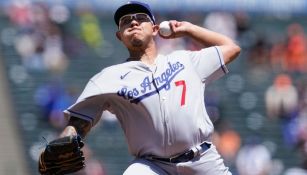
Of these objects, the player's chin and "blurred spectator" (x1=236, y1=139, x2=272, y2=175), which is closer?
the player's chin

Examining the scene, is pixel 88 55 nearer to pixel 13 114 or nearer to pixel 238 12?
pixel 13 114

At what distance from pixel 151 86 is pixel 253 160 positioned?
6937 mm

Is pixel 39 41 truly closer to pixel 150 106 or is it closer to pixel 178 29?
pixel 178 29

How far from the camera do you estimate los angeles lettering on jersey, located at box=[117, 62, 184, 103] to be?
14.3 ft

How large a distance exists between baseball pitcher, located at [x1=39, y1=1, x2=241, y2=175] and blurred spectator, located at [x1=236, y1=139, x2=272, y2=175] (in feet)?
Result: 21.8

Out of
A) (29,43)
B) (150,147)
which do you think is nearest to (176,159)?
(150,147)

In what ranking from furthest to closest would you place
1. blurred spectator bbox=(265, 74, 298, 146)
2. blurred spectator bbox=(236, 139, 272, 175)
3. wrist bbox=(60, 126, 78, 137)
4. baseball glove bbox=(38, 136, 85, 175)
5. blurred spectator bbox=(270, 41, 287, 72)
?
blurred spectator bbox=(270, 41, 287, 72) → blurred spectator bbox=(265, 74, 298, 146) → blurred spectator bbox=(236, 139, 272, 175) → wrist bbox=(60, 126, 78, 137) → baseball glove bbox=(38, 136, 85, 175)

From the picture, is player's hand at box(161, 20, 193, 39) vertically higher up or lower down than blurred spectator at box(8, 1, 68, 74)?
lower down

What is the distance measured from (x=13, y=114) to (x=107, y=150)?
4.81 ft

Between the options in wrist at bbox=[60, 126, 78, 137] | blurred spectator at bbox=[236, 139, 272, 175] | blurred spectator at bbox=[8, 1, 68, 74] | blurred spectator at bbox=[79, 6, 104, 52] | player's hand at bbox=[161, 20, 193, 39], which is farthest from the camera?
blurred spectator at bbox=[79, 6, 104, 52]

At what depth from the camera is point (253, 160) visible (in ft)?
36.7

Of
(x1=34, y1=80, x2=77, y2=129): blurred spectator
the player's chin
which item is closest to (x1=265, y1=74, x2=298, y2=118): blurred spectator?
(x1=34, y1=80, x2=77, y2=129): blurred spectator

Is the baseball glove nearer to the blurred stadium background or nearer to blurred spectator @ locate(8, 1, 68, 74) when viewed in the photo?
the blurred stadium background

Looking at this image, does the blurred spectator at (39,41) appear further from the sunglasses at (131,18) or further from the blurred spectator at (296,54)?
the sunglasses at (131,18)
